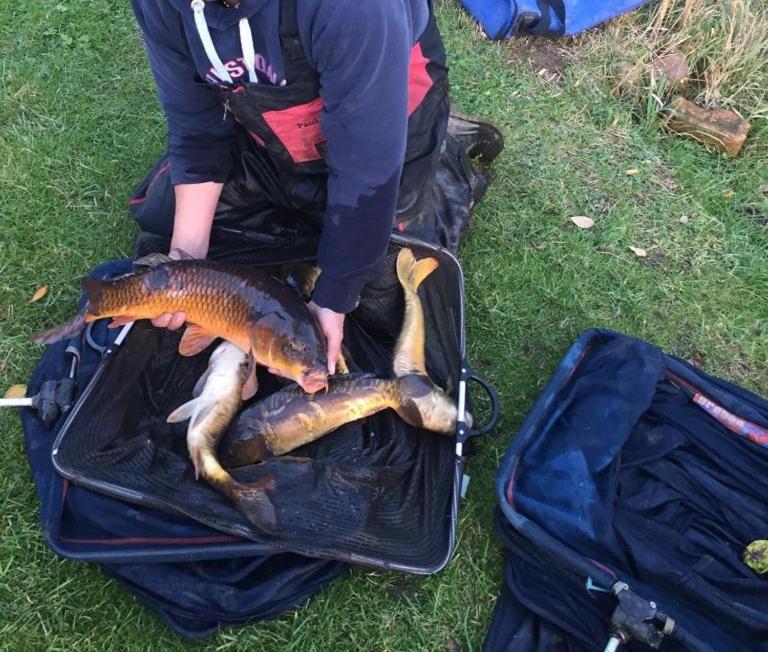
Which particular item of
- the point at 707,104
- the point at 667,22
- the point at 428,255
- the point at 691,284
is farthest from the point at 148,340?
the point at 667,22

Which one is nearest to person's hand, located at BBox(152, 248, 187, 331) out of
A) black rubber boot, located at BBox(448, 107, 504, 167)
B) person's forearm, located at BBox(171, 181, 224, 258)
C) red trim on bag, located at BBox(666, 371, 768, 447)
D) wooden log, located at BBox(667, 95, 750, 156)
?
person's forearm, located at BBox(171, 181, 224, 258)

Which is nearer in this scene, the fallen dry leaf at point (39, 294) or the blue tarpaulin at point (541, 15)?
the fallen dry leaf at point (39, 294)

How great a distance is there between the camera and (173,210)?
247 centimetres

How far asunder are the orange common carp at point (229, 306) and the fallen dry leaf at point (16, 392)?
29 centimetres

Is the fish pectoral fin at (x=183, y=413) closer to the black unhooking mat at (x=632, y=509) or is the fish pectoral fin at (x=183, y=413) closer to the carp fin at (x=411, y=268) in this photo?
the carp fin at (x=411, y=268)

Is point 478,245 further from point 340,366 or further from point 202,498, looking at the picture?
point 202,498

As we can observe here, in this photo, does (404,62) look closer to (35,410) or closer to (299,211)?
(299,211)

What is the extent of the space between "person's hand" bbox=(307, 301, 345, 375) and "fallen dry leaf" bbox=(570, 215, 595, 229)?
4.58 ft

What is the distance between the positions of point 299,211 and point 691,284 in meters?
1.53

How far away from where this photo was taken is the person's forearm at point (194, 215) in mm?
2246

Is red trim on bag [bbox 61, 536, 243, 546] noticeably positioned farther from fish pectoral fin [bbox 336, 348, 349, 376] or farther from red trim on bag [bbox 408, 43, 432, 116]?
red trim on bag [bbox 408, 43, 432, 116]

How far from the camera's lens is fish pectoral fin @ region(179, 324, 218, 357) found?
214cm

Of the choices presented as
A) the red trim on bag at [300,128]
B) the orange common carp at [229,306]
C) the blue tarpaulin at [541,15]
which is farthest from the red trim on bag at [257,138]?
the blue tarpaulin at [541,15]

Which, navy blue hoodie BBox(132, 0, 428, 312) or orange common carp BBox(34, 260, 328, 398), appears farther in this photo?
orange common carp BBox(34, 260, 328, 398)
